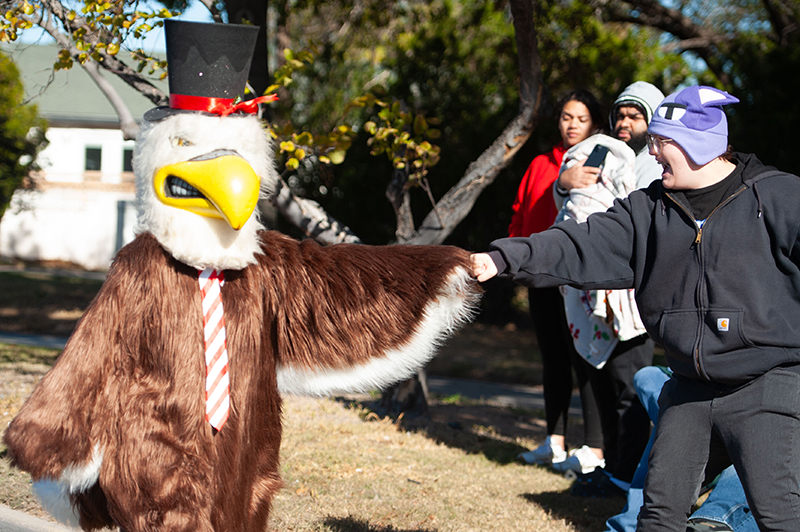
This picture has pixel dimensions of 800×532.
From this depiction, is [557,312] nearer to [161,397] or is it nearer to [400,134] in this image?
[400,134]

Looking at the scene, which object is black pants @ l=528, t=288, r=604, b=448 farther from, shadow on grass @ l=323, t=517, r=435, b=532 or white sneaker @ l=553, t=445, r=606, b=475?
→ shadow on grass @ l=323, t=517, r=435, b=532

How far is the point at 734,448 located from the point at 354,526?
1919 millimetres

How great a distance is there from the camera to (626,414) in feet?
12.6

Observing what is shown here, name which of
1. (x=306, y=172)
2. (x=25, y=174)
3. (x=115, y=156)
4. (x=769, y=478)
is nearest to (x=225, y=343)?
(x=769, y=478)

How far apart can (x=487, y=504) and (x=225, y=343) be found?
7.36 feet

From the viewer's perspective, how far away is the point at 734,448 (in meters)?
2.28

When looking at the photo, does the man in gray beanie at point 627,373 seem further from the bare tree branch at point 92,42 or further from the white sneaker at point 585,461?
the bare tree branch at point 92,42

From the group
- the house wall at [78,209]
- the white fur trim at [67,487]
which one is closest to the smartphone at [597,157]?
the white fur trim at [67,487]

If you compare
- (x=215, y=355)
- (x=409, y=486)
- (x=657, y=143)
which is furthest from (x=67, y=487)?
(x=657, y=143)

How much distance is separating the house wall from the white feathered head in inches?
958

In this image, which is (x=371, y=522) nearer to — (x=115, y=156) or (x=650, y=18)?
(x=650, y=18)

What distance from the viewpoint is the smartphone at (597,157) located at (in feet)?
12.0

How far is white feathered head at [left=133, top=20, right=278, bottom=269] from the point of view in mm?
2256

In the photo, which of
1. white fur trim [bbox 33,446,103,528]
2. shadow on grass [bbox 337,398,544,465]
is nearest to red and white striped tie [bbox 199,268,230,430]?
white fur trim [bbox 33,446,103,528]
